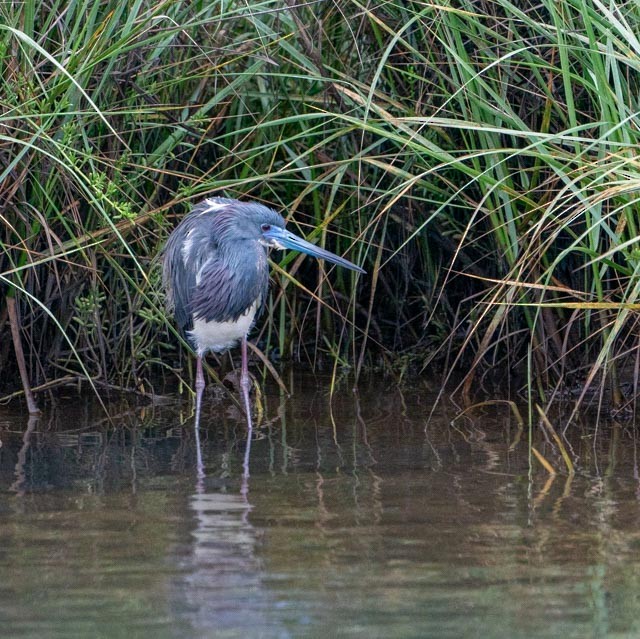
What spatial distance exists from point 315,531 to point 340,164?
2.10m

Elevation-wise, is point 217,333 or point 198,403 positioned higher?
point 217,333

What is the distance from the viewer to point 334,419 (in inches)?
203

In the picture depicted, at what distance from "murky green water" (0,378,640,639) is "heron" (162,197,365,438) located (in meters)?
0.44

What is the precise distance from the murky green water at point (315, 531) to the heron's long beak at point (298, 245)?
677 mm

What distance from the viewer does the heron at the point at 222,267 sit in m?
5.16

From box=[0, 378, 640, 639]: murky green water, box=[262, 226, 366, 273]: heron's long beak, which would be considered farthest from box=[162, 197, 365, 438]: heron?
box=[0, 378, 640, 639]: murky green water

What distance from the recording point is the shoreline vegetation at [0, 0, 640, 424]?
4492 mm

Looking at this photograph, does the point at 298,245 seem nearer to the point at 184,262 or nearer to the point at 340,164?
the point at 340,164

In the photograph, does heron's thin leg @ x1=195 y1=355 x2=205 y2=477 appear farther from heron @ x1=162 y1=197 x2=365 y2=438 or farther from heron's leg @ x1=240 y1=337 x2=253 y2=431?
heron's leg @ x1=240 y1=337 x2=253 y2=431

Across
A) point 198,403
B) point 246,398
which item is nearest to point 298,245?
point 246,398

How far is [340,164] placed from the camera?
5.15 meters

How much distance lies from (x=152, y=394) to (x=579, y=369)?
1879 mm

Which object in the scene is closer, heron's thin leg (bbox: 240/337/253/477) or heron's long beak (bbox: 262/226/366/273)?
heron's thin leg (bbox: 240/337/253/477)

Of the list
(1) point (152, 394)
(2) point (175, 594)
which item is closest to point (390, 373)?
(1) point (152, 394)
